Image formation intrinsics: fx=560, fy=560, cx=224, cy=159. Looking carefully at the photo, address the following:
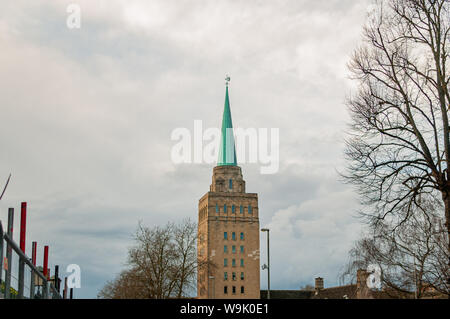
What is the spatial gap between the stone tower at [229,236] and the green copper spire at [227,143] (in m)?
0.86

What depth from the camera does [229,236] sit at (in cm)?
13888

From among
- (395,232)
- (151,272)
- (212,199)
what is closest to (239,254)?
(212,199)

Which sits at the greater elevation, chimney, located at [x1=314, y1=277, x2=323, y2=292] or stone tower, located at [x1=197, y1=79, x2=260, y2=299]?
stone tower, located at [x1=197, y1=79, x2=260, y2=299]

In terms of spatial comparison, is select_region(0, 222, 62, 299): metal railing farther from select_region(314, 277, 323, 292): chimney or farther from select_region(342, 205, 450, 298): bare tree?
select_region(314, 277, 323, 292): chimney

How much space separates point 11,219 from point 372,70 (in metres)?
12.3

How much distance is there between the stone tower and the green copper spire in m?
0.86

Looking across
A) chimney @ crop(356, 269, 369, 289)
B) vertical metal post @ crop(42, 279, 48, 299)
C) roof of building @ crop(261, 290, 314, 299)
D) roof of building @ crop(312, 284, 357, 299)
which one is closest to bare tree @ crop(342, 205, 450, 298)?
chimney @ crop(356, 269, 369, 289)

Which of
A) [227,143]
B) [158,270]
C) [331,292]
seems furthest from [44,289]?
[227,143]

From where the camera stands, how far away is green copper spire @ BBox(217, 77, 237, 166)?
493 feet

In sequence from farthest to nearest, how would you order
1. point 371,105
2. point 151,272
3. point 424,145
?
point 151,272 < point 371,105 < point 424,145
